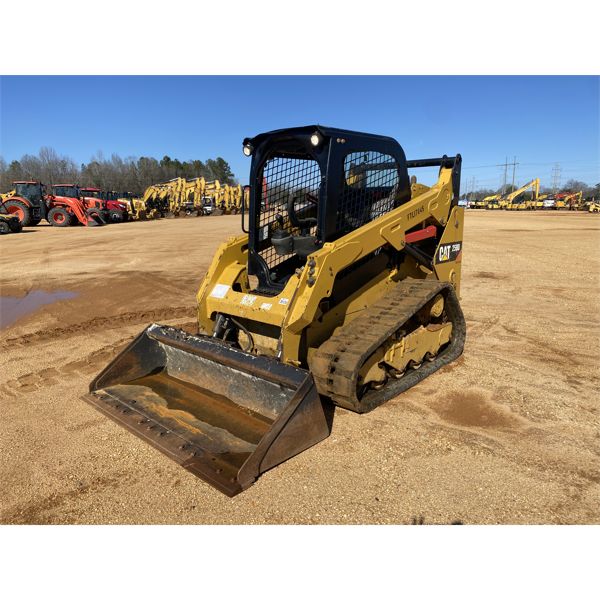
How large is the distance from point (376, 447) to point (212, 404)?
1.39 meters

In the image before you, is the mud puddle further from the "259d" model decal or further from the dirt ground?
the "259d" model decal

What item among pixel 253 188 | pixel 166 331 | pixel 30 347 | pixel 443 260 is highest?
pixel 253 188

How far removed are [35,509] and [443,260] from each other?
14.5ft

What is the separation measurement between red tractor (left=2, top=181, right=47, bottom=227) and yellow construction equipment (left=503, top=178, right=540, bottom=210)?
48471 mm

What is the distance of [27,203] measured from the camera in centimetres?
2416

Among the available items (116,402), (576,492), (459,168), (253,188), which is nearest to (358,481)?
(576,492)

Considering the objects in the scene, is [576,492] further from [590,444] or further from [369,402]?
[369,402]

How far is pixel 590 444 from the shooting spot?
11.6 feet

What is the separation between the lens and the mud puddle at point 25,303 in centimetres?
723

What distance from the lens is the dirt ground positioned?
2.84 metres

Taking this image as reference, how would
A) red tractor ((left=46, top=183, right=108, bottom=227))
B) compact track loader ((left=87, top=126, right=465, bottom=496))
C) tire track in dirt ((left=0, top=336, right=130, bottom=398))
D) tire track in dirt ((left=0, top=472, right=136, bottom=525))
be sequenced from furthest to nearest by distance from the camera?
red tractor ((left=46, top=183, right=108, bottom=227)), tire track in dirt ((left=0, top=336, right=130, bottom=398)), compact track loader ((left=87, top=126, right=465, bottom=496)), tire track in dirt ((left=0, top=472, right=136, bottom=525))

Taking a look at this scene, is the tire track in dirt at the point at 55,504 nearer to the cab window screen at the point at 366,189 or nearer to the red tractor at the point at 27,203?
the cab window screen at the point at 366,189

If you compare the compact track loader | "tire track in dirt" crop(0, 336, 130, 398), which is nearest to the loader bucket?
the compact track loader

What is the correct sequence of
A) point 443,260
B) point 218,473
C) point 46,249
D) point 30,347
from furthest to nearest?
point 46,249
point 30,347
point 443,260
point 218,473
